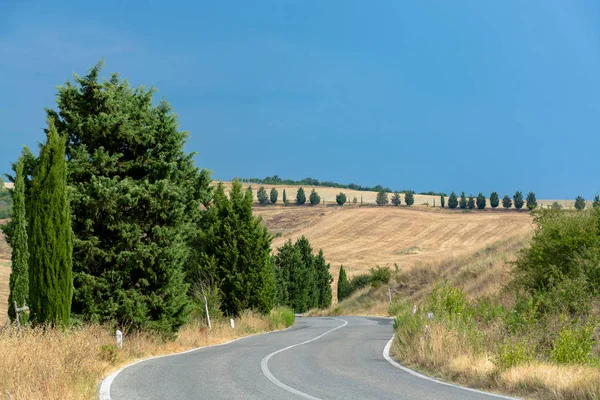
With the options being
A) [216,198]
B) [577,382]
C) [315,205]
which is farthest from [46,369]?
[315,205]

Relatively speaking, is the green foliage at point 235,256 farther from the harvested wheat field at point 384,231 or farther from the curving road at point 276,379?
the harvested wheat field at point 384,231

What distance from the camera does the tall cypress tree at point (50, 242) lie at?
16.0m

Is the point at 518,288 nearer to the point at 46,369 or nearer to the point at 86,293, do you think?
the point at 86,293

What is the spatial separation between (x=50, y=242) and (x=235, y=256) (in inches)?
718

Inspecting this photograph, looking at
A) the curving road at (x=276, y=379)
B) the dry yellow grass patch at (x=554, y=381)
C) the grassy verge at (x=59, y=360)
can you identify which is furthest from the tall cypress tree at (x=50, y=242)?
the dry yellow grass patch at (x=554, y=381)

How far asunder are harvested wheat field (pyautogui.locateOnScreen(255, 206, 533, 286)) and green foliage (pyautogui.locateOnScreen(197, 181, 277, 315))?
183 ft

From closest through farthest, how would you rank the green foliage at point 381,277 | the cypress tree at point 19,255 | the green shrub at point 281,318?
the cypress tree at point 19,255 < the green shrub at point 281,318 < the green foliage at point 381,277

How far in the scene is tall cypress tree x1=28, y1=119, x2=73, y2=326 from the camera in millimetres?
15969

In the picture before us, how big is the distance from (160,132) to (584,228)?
14.9 metres

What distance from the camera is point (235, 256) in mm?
34156

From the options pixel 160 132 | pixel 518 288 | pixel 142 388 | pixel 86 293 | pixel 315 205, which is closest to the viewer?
pixel 142 388

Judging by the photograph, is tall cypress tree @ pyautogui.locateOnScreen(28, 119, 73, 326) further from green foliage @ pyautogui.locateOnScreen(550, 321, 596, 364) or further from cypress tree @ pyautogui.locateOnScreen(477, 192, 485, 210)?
cypress tree @ pyautogui.locateOnScreen(477, 192, 485, 210)

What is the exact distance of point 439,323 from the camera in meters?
15.8

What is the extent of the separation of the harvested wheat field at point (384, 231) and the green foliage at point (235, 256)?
55.9 meters
